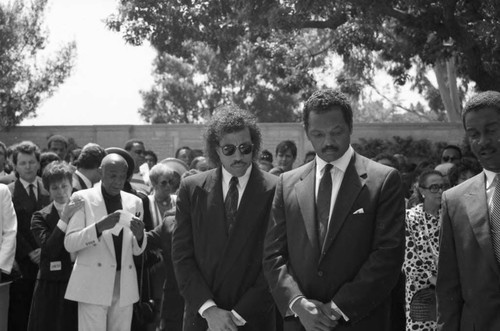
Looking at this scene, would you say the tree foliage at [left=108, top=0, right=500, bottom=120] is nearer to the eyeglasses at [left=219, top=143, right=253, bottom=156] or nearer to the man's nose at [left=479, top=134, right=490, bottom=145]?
the eyeglasses at [left=219, top=143, right=253, bottom=156]

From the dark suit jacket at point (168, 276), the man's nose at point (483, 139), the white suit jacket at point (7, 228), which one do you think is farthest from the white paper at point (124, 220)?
the man's nose at point (483, 139)

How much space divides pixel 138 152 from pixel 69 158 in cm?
325

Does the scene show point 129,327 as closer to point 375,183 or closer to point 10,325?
point 10,325

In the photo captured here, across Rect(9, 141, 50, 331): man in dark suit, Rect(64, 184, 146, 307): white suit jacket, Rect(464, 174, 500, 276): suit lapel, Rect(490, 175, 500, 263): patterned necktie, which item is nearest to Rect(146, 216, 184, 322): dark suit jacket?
Rect(64, 184, 146, 307): white suit jacket

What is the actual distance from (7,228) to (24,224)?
30.5 inches

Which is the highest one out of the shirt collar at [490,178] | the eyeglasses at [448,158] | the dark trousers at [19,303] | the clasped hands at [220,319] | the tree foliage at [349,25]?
the tree foliage at [349,25]

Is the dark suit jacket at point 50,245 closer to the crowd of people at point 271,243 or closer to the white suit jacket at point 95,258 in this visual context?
the crowd of people at point 271,243

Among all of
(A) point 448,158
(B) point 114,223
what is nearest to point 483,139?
(B) point 114,223

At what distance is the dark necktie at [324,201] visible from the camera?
4570 millimetres

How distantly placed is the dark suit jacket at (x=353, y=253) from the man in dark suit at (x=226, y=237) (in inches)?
19.8

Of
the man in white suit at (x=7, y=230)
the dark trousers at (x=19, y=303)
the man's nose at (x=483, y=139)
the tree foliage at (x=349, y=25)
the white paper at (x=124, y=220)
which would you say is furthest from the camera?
the tree foliage at (x=349, y=25)

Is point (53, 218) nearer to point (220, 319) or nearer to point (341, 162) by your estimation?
point (220, 319)

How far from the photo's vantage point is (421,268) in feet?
20.0

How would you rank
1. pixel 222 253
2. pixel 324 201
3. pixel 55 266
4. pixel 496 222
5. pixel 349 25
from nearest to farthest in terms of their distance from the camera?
pixel 496 222 < pixel 324 201 < pixel 222 253 < pixel 55 266 < pixel 349 25
